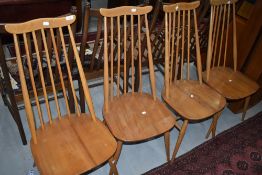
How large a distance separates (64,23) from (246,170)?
1580mm

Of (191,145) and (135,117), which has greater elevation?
(135,117)

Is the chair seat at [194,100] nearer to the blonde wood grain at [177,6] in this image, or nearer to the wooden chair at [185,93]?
the wooden chair at [185,93]

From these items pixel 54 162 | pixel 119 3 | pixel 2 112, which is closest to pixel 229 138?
pixel 54 162

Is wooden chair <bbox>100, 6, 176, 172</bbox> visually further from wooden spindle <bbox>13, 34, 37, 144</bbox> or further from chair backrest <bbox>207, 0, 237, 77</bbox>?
chair backrest <bbox>207, 0, 237, 77</bbox>

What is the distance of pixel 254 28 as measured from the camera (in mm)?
1971

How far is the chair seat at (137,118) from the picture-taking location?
1346mm

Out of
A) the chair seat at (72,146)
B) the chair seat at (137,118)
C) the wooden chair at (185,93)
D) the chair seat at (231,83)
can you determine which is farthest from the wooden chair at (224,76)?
the chair seat at (72,146)

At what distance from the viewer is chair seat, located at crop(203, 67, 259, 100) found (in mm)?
1777

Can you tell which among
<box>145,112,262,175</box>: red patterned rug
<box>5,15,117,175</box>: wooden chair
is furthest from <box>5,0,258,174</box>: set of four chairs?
<box>145,112,262,175</box>: red patterned rug

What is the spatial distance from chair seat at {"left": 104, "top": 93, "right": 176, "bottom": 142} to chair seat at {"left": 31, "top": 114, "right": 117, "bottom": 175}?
8 centimetres

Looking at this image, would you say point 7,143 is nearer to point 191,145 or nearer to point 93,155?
point 93,155

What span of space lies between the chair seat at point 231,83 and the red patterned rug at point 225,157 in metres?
0.43

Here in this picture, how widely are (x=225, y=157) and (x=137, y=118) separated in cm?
85

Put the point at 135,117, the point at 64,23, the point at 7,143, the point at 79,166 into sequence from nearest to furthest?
1. the point at 79,166
2. the point at 64,23
3. the point at 135,117
4. the point at 7,143
